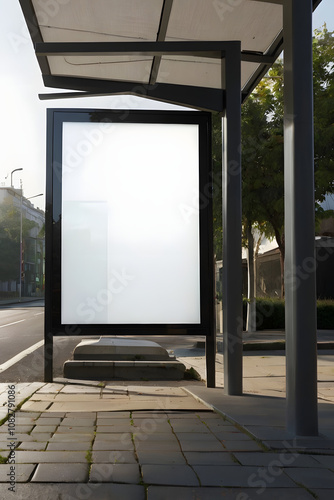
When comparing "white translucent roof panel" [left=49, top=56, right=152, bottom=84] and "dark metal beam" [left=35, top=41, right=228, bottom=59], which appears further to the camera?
"white translucent roof panel" [left=49, top=56, right=152, bottom=84]

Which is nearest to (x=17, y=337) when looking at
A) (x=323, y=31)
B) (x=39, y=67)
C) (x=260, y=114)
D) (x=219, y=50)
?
(x=260, y=114)

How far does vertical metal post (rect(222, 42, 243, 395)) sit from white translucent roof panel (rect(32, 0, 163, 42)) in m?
1.04

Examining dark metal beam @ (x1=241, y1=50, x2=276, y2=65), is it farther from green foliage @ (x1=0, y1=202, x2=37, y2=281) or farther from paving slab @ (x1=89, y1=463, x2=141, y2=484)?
green foliage @ (x1=0, y1=202, x2=37, y2=281)

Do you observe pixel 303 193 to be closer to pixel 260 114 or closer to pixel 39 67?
pixel 39 67

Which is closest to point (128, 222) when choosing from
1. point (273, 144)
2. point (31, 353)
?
point (31, 353)

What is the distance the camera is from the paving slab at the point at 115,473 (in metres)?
3.53

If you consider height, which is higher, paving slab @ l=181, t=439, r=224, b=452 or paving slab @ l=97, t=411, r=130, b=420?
paving slab @ l=181, t=439, r=224, b=452

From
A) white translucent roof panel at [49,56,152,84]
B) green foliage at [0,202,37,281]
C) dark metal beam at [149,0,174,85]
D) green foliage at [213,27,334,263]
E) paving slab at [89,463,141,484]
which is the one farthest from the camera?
green foliage at [0,202,37,281]

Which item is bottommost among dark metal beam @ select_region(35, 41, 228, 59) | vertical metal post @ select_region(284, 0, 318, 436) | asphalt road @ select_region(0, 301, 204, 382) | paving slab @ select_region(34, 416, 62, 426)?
asphalt road @ select_region(0, 301, 204, 382)

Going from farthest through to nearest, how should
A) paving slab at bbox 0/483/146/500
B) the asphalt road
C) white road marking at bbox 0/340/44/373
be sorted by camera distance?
white road marking at bbox 0/340/44/373 → the asphalt road → paving slab at bbox 0/483/146/500

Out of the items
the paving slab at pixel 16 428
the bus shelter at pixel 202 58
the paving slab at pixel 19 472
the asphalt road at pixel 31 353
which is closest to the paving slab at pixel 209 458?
the paving slab at pixel 19 472

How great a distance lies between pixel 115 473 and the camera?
3670 millimetres

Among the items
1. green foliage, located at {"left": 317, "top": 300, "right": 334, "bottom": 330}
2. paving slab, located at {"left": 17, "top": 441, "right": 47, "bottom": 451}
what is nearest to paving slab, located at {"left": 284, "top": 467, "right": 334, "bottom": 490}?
paving slab, located at {"left": 17, "top": 441, "right": 47, "bottom": 451}

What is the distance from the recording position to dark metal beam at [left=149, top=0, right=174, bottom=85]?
21.3ft
